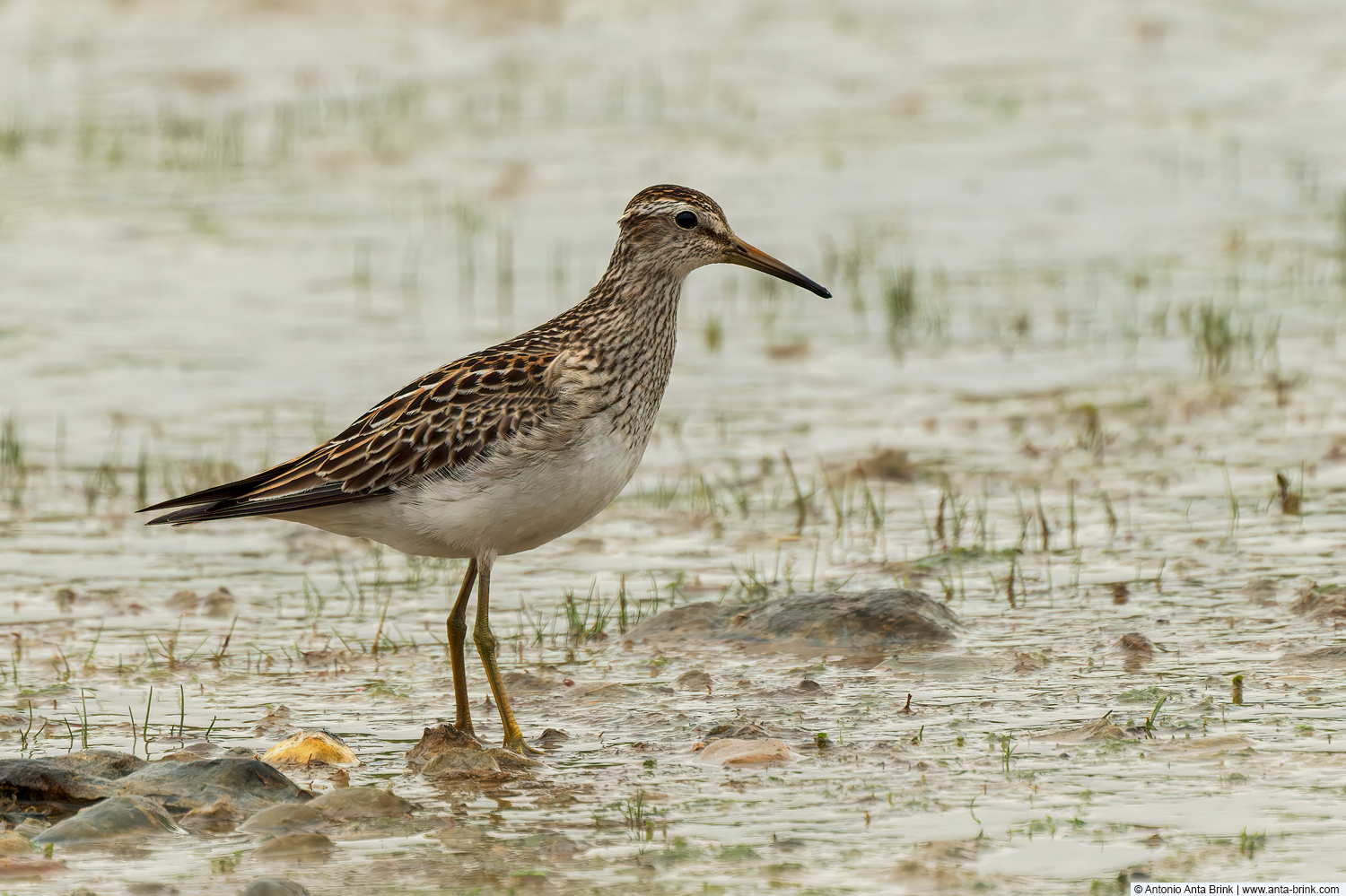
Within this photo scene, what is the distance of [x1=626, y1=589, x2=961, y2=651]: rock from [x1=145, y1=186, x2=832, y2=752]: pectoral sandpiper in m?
1.17

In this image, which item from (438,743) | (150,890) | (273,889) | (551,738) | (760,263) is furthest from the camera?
(760,263)

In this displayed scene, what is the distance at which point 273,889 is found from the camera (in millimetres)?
5312

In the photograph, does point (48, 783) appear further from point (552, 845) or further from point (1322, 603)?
point (1322, 603)

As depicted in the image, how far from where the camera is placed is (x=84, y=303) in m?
15.5

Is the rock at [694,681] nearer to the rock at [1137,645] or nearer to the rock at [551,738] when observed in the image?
the rock at [551,738]

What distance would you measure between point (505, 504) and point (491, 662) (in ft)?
2.03

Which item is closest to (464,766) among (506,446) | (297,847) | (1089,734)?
(297,847)

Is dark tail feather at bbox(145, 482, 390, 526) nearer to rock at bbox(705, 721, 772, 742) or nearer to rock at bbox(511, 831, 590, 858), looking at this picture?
rock at bbox(705, 721, 772, 742)

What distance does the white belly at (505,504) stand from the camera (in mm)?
7168

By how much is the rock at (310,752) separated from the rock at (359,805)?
0.52 meters

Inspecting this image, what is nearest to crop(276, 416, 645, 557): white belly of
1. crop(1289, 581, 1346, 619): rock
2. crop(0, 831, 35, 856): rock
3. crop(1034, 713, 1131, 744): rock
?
crop(1034, 713, 1131, 744): rock

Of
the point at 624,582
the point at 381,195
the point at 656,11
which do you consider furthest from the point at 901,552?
the point at 656,11

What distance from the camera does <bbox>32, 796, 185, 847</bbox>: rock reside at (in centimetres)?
585

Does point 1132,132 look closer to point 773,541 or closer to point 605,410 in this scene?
point 773,541
